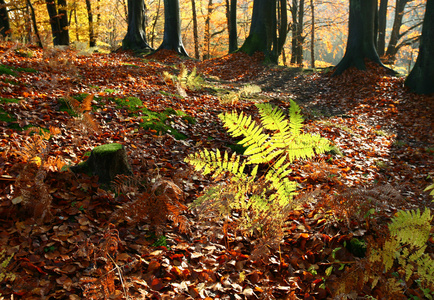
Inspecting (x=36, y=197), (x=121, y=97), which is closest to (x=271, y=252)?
(x=36, y=197)

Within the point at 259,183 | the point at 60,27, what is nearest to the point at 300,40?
the point at 60,27

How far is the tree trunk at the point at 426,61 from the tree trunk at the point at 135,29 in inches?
438

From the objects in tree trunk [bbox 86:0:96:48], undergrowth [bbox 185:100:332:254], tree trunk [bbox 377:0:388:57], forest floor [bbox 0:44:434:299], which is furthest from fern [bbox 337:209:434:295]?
tree trunk [bbox 86:0:96:48]

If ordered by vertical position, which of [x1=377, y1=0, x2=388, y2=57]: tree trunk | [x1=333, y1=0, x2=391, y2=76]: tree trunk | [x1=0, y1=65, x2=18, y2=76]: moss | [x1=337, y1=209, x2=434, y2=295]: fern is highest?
[x1=377, y1=0, x2=388, y2=57]: tree trunk

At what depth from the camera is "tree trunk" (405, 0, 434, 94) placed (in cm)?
777

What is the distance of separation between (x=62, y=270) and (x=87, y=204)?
29.6 inches

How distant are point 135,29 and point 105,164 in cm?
Answer: 1253

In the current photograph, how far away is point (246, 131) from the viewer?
8.24ft

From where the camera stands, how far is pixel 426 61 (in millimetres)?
7957

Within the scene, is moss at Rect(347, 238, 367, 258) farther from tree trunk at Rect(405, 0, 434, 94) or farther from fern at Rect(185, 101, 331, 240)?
tree trunk at Rect(405, 0, 434, 94)

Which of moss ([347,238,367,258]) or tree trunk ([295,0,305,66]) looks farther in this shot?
tree trunk ([295,0,305,66])

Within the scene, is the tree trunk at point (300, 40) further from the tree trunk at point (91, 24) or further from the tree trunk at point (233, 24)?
the tree trunk at point (91, 24)

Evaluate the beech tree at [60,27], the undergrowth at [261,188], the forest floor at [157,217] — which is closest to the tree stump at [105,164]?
the forest floor at [157,217]

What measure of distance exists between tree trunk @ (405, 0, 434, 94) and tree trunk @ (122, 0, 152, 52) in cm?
1112
